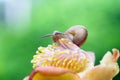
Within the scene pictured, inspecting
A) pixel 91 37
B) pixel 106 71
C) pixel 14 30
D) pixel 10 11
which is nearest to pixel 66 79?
pixel 106 71

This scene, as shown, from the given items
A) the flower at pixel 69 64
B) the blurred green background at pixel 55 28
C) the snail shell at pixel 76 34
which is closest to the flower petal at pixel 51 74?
the flower at pixel 69 64

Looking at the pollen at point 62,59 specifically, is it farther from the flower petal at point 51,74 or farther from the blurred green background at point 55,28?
the blurred green background at point 55,28

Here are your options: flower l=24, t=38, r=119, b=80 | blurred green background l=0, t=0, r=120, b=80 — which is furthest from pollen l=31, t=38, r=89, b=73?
blurred green background l=0, t=0, r=120, b=80

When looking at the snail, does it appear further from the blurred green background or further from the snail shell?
the blurred green background

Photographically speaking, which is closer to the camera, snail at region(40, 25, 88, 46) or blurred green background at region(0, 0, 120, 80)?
snail at region(40, 25, 88, 46)

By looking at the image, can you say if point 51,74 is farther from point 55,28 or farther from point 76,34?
point 55,28

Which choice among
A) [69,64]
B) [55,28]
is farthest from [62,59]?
[55,28]

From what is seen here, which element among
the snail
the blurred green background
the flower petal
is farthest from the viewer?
the blurred green background
